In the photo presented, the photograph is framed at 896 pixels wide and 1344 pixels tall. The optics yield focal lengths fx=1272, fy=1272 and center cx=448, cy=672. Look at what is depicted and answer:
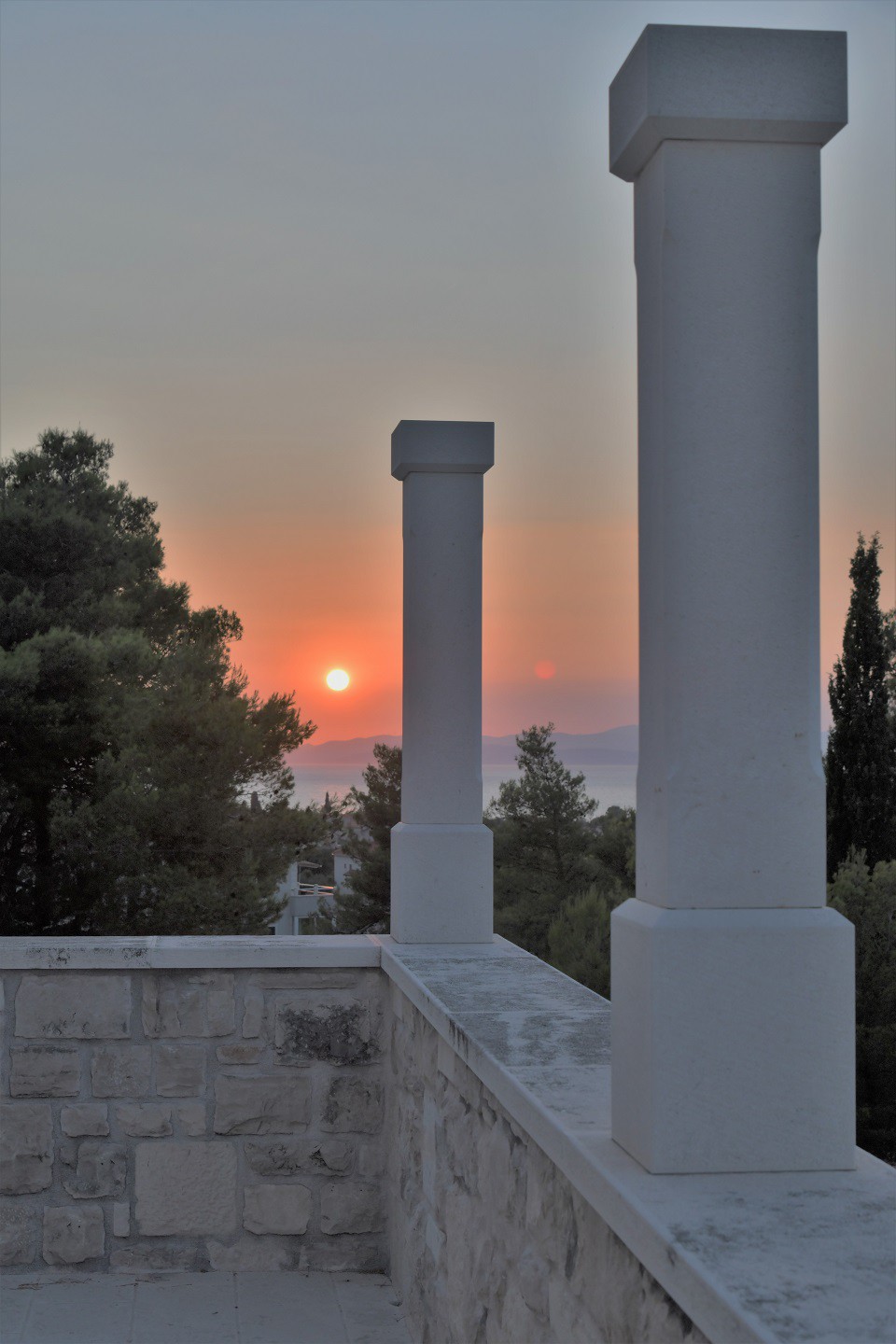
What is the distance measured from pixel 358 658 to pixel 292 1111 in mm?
17601

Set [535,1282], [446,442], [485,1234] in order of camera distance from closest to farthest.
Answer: [535,1282]
[485,1234]
[446,442]

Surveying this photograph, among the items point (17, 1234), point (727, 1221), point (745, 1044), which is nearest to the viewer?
point (727, 1221)

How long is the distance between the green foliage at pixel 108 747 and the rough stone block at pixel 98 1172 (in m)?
10.7

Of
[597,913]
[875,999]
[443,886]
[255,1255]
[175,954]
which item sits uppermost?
[443,886]

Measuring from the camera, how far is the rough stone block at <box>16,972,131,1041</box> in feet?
12.3

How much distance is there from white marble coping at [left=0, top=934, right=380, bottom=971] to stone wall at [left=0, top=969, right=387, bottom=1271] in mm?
35

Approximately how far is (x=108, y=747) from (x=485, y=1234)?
44.6 ft

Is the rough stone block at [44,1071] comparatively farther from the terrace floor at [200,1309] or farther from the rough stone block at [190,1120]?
the terrace floor at [200,1309]

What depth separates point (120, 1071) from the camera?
3746mm

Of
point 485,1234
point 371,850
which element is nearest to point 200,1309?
point 485,1234

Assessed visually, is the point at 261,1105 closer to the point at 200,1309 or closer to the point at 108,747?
the point at 200,1309

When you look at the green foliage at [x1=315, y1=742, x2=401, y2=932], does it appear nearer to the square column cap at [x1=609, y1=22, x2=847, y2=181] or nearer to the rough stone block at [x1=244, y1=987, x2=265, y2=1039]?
the rough stone block at [x1=244, y1=987, x2=265, y2=1039]

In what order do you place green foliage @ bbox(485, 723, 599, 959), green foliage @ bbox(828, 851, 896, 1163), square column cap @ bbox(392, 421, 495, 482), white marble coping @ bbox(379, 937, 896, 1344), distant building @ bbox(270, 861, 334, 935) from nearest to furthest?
white marble coping @ bbox(379, 937, 896, 1344)
square column cap @ bbox(392, 421, 495, 482)
green foliage @ bbox(828, 851, 896, 1163)
distant building @ bbox(270, 861, 334, 935)
green foliage @ bbox(485, 723, 599, 959)

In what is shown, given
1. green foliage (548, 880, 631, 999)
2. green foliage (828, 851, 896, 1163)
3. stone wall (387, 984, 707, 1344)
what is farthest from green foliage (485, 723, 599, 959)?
stone wall (387, 984, 707, 1344)
